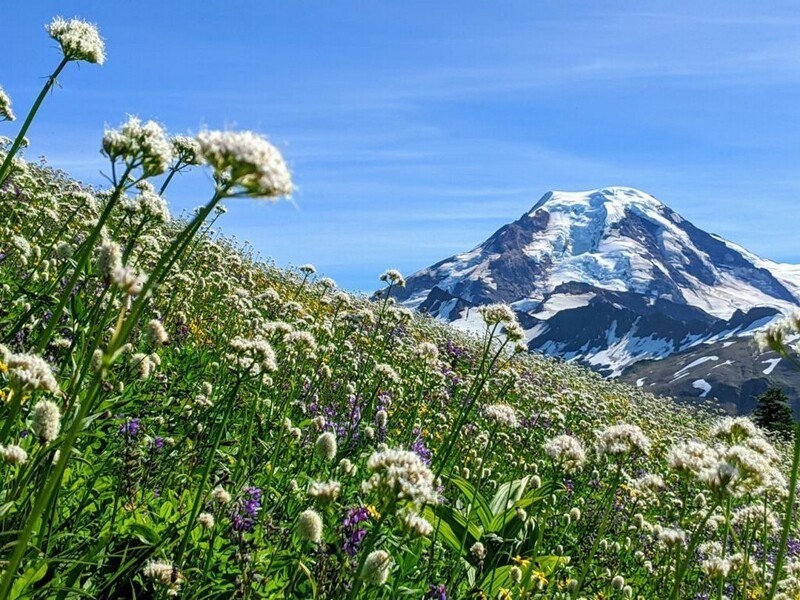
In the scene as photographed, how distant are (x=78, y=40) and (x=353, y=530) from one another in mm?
4099

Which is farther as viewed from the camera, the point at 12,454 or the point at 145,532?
the point at 145,532

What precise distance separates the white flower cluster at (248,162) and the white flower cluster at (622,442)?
3.41 meters

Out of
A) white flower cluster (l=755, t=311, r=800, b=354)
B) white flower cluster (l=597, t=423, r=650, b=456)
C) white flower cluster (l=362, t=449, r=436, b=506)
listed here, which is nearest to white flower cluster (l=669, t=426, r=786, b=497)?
white flower cluster (l=597, t=423, r=650, b=456)

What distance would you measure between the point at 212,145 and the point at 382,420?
19.1 ft

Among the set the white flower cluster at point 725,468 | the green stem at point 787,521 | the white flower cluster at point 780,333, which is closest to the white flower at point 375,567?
the green stem at point 787,521

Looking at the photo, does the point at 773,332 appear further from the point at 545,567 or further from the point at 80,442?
the point at 80,442

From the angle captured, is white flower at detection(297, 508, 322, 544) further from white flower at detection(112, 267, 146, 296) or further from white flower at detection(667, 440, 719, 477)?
white flower at detection(667, 440, 719, 477)

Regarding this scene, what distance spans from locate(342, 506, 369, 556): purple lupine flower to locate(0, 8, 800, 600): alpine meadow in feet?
0.06

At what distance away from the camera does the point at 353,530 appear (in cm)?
496

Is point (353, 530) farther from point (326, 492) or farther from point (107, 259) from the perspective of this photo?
point (107, 259)

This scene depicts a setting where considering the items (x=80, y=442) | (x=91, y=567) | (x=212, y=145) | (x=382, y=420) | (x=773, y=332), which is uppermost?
(x=773, y=332)

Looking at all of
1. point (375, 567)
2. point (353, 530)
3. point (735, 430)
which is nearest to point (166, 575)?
point (375, 567)

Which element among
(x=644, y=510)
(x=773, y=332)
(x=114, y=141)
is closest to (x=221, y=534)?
(x=114, y=141)

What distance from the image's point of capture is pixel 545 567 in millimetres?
6254
